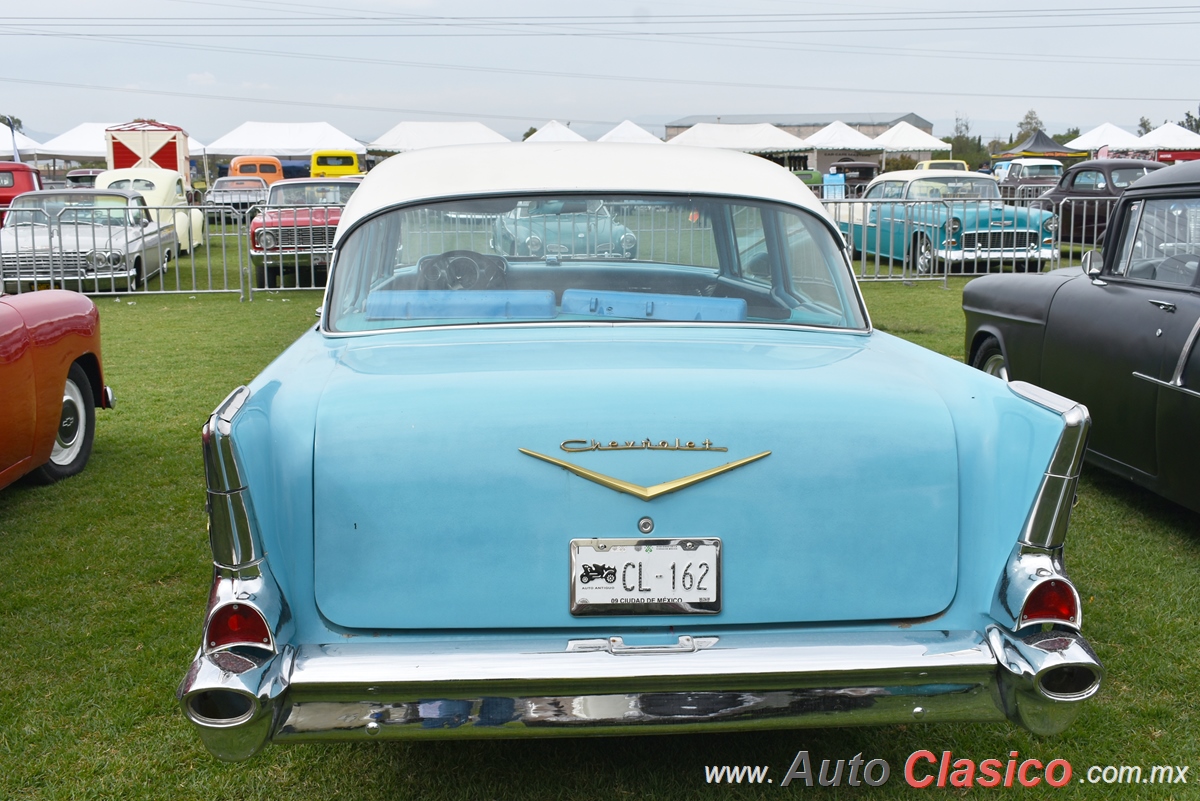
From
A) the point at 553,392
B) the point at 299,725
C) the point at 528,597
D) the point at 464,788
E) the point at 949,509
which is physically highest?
the point at 553,392

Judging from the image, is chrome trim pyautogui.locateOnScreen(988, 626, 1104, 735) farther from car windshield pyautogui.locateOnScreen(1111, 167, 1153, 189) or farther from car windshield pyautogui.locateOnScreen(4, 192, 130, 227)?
car windshield pyautogui.locateOnScreen(1111, 167, 1153, 189)

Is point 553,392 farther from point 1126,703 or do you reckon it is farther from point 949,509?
point 1126,703

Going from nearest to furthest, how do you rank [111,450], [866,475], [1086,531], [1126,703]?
[866,475] → [1126,703] → [1086,531] → [111,450]

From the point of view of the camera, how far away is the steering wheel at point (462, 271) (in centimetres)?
359

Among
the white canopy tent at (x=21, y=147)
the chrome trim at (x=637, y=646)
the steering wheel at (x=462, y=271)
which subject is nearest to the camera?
the chrome trim at (x=637, y=646)

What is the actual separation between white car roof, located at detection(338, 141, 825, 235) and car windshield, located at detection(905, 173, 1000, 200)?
1292cm

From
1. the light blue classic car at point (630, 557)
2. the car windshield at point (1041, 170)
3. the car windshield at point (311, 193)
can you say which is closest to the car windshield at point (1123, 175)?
the car windshield at point (311, 193)

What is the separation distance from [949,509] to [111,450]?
542 centimetres

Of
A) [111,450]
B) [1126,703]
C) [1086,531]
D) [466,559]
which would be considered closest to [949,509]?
[466,559]

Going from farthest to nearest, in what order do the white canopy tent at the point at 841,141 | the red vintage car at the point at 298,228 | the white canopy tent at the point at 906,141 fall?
1. the white canopy tent at the point at 906,141
2. the white canopy tent at the point at 841,141
3. the red vintage car at the point at 298,228

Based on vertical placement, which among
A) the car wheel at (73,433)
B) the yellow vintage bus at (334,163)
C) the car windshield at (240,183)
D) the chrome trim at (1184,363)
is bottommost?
the car wheel at (73,433)

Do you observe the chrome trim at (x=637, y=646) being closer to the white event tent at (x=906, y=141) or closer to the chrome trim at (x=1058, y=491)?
the chrome trim at (x=1058, y=491)

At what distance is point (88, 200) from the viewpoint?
15469mm

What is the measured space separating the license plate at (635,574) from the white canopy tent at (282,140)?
36892mm
